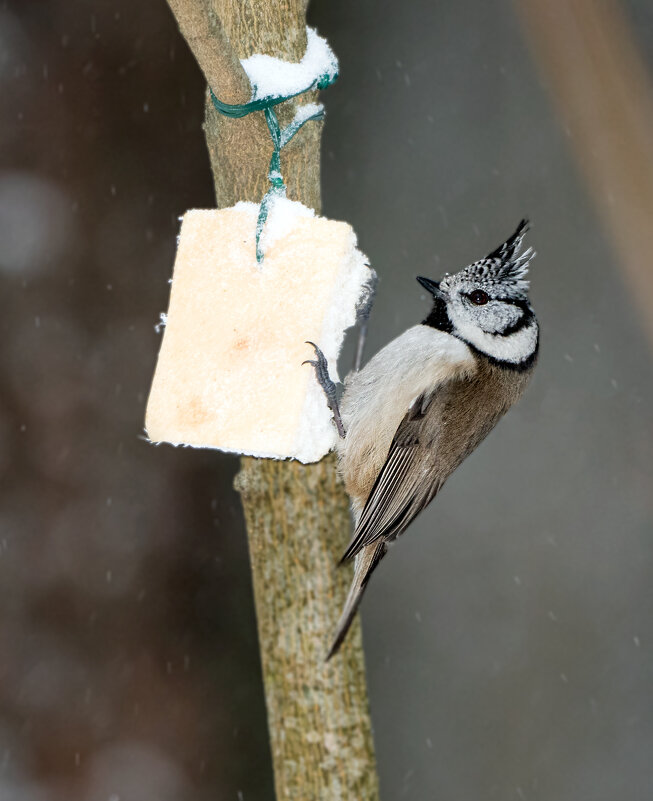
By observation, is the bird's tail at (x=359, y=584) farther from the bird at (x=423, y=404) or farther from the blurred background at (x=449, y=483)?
the blurred background at (x=449, y=483)

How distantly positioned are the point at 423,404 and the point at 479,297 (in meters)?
0.31

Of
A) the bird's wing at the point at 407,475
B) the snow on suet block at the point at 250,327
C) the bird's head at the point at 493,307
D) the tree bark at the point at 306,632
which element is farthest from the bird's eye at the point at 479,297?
the tree bark at the point at 306,632

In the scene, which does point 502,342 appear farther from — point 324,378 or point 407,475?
point 324,378

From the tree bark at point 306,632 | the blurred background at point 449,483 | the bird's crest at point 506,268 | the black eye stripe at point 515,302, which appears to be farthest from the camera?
the blurred background at point 449,483

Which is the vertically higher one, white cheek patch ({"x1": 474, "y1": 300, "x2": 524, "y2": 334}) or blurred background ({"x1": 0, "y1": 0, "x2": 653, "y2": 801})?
white cheek patch ({"x1": 474, "y1": 300, "x2": 524, "y2": 334})

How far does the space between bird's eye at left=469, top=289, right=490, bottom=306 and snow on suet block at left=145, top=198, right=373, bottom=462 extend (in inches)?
18.4

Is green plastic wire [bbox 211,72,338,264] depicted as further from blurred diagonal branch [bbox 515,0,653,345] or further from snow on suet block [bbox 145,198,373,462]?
blurred diagonal branch [bbox 515,0,653,345]

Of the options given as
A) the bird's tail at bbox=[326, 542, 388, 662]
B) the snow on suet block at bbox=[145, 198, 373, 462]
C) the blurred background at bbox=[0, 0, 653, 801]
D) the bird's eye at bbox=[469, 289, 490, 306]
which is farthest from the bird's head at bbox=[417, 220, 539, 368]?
the blurred background at bbox=[0, 0, 653, 801]

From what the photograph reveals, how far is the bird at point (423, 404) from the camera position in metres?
2.21

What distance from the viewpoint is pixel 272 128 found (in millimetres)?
1860

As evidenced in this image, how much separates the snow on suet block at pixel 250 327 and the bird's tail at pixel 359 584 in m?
0.57

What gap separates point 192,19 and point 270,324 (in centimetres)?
60

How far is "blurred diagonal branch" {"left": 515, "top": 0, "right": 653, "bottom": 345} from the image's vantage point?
3.30 metres

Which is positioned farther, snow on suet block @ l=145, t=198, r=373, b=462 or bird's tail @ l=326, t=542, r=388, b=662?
bird's tail @ l=326, t=542, r=388, b=662
